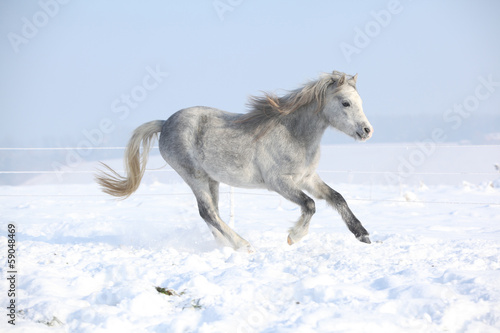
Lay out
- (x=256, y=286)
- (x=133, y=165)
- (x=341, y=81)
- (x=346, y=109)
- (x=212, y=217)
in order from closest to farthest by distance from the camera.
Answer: (x=256, y=286) < (x=346, y=109) < (x=341, y=81) < (x=212, y=217) < (x=133, y=165)

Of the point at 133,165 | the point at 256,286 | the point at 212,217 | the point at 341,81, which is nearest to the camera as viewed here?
the point at 256,286

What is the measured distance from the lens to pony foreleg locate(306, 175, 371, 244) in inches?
189

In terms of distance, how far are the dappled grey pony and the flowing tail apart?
0.52m

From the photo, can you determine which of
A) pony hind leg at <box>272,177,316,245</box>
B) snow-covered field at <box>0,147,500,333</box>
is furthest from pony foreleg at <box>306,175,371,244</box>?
pony hind leg at <box>272,177,316,245</box>

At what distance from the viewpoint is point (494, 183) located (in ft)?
46.5

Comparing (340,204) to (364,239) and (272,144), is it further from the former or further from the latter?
(272,144)

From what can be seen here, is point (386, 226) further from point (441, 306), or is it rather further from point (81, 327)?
point (81, 327)

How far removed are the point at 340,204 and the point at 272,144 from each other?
96 cm

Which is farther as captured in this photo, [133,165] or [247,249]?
[133,165]

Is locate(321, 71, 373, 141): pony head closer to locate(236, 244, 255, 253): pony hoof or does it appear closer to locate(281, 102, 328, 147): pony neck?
locate(281, 102, 328, 147): pony neck

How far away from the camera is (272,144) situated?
499cm

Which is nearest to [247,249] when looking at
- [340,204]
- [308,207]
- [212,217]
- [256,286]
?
[212,217]

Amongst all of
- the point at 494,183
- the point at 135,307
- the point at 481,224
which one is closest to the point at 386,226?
the point at 481,224

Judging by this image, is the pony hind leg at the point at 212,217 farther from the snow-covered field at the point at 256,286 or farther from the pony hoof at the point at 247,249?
the snow-covered field at the point at 256,286
